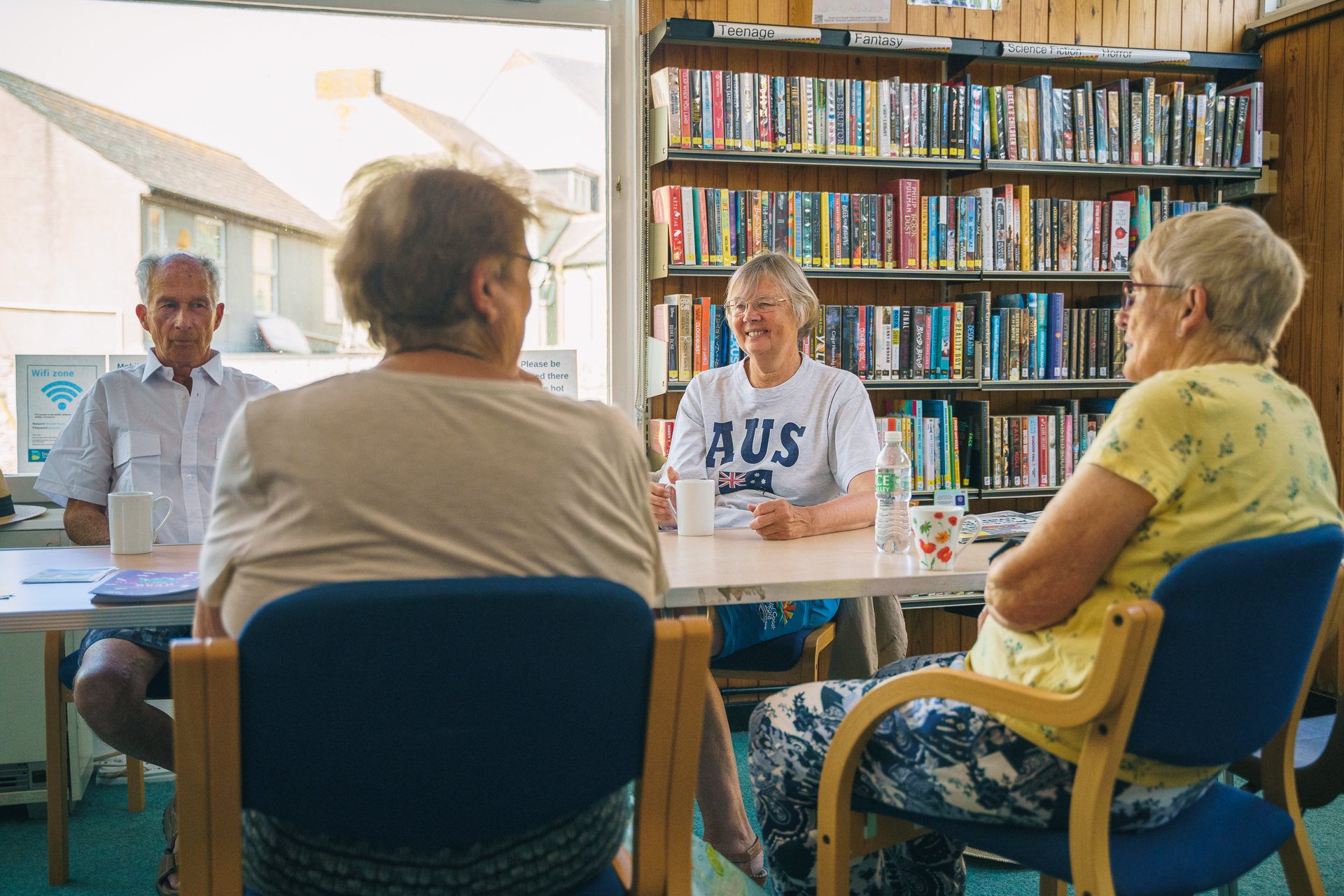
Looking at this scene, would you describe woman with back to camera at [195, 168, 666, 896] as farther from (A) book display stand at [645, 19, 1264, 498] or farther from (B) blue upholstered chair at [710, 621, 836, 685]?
(A) book display stand at [645, 19, 1264, 498]

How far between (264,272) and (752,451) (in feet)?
6.11

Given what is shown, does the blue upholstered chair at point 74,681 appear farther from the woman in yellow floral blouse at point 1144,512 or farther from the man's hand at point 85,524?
the woman in yellow floral blouse at point 1144,512

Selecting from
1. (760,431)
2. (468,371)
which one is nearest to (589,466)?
(468,371)

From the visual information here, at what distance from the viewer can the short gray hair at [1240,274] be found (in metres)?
1.31

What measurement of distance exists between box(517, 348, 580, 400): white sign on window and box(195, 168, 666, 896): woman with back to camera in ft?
8.32

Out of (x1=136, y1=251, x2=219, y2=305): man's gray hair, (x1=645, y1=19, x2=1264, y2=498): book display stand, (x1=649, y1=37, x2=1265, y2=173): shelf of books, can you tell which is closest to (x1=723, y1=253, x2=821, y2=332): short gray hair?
(x1=645, y1=19, x2=1264, y2=498): book display stand

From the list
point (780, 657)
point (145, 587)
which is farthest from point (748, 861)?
point (145, 587)

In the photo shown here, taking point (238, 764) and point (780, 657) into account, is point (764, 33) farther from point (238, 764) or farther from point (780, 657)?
point (238, 764)

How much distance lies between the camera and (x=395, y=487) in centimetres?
93

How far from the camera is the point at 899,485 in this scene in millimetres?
1941

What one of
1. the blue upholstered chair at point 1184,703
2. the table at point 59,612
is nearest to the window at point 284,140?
the table at point 59,612

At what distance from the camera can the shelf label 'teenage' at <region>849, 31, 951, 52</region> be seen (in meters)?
3.38

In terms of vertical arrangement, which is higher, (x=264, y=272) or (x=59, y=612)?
(x=264, y=272)

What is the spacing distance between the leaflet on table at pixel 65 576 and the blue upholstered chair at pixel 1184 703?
1.23 m
